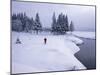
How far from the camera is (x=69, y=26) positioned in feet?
7.82

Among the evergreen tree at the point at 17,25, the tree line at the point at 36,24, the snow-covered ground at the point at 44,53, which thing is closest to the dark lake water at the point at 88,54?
the snow-covered ground at the point at 44,53

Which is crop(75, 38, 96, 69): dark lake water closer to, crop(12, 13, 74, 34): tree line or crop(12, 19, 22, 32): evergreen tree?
crop(12, 13, 74, 34): tree line

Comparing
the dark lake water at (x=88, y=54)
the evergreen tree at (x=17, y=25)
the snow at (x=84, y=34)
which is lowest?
the dark lake water at (x=88, y=54)

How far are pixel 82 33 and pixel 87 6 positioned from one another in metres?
0.36

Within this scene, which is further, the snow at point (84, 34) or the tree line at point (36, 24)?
the snow at point (84, 34)

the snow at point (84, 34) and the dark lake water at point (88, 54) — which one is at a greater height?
the snow at point (84, 34)

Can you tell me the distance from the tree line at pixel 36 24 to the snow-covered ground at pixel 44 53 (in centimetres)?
7

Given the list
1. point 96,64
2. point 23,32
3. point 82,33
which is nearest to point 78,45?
point 82,33

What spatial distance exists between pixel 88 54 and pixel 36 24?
0.78 m

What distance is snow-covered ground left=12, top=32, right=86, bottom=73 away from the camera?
2178 mm

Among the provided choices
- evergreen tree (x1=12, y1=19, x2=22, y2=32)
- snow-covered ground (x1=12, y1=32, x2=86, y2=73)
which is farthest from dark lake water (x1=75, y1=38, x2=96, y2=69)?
evergreen tree (x1=12, y1=19, x2=22, y2=32)

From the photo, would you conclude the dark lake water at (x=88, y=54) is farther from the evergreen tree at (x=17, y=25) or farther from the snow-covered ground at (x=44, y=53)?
the evergreen tree at (x=17, y=25)

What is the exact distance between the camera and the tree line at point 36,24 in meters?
2.18

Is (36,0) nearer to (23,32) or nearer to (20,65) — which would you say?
(23,32)
